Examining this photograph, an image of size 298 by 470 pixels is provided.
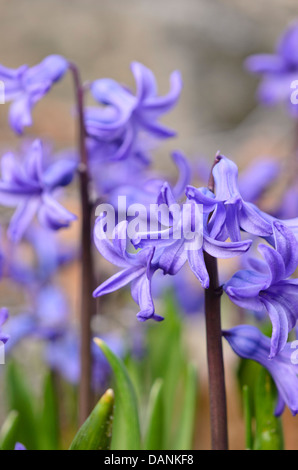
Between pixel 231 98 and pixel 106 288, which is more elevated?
pixel 231 98

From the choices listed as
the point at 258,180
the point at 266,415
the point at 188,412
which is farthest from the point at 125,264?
the point at 258,180

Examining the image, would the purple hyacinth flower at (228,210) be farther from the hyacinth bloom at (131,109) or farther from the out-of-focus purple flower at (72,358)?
the out-of-focus purple flower at (72,358)

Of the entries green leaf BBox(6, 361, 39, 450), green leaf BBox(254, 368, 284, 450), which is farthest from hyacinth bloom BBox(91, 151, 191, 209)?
green leaf BBox(6, 361, 39, 450)

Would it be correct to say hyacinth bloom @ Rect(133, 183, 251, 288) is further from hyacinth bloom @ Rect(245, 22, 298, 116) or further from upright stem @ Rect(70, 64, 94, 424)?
hyacinth bloom @ Rect(245, 22, 298, 116)

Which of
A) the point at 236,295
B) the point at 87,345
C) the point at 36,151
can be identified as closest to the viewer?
the point at 236,295

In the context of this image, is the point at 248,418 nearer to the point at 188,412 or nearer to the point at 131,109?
the point at 188,412

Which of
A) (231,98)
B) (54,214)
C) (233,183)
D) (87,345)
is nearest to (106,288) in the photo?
(233,183)
